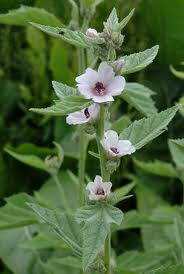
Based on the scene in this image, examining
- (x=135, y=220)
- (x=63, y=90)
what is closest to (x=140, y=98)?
(x=135, y=220)

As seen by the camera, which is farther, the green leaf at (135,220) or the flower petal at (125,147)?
the green leaf at (135,220)

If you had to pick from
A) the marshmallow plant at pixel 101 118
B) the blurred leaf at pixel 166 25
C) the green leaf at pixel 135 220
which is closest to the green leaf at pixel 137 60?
the marshmallow plant at pixel 101 118

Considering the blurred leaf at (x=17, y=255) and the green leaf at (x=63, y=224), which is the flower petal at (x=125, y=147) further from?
the blurred leaf at (x=17, y=255)

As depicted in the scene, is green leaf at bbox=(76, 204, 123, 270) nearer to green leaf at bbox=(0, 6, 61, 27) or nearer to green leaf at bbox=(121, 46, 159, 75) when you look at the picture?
green leaf at bbox=(121, 46, 159, 75)

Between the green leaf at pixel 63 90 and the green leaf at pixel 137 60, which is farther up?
the green leaf at pixel 137 60

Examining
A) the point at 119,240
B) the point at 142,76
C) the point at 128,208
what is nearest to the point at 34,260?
the point at 119,240

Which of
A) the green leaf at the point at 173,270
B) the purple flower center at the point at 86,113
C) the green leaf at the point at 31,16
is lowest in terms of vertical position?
the green leaf at the point at 173,270

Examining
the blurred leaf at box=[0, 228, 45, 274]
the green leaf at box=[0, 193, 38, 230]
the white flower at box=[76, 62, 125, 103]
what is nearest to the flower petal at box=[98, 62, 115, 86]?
the white flower at box=[76, 62, 125, 103]

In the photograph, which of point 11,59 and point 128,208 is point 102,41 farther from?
point 11,59
